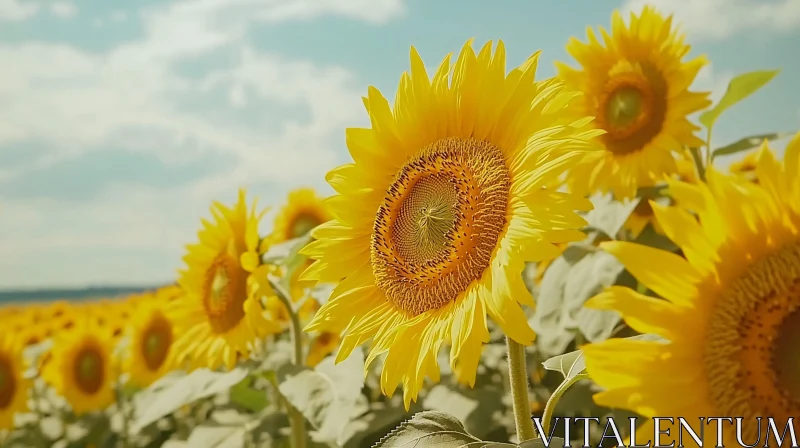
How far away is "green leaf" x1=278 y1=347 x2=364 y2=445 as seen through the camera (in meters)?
2.11

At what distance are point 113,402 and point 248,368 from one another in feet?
10.9

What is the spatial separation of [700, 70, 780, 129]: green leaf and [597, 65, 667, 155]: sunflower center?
0.37 metres

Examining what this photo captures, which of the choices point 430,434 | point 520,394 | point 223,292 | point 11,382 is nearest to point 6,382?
point 11,382

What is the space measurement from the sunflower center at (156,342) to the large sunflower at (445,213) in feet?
10.9

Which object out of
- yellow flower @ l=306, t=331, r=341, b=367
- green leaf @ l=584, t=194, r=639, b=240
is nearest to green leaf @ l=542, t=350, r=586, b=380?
green leaf @ l=584, t=194, r=639, b=240

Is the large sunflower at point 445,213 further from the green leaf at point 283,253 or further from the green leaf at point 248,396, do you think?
the green leaf at point 248,396

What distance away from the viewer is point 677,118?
3.00m

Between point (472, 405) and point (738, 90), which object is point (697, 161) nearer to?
point (738, 90)

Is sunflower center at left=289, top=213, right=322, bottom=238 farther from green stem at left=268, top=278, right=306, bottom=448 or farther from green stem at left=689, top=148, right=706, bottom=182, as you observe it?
green stem at left=689, top=148, right=706, bottom=182

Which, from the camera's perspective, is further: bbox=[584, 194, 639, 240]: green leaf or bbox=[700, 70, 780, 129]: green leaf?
bbox=[584, 194, 639, 240]: green leaf

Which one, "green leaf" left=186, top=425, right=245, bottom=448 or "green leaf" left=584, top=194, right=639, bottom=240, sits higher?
"green leaf" left=584, top=194, right=639, bottom=240

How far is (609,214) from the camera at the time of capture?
2.82 m

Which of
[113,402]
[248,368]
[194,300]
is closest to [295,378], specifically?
[248,368]

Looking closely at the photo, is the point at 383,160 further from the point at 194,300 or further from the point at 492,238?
the point at 194,300
